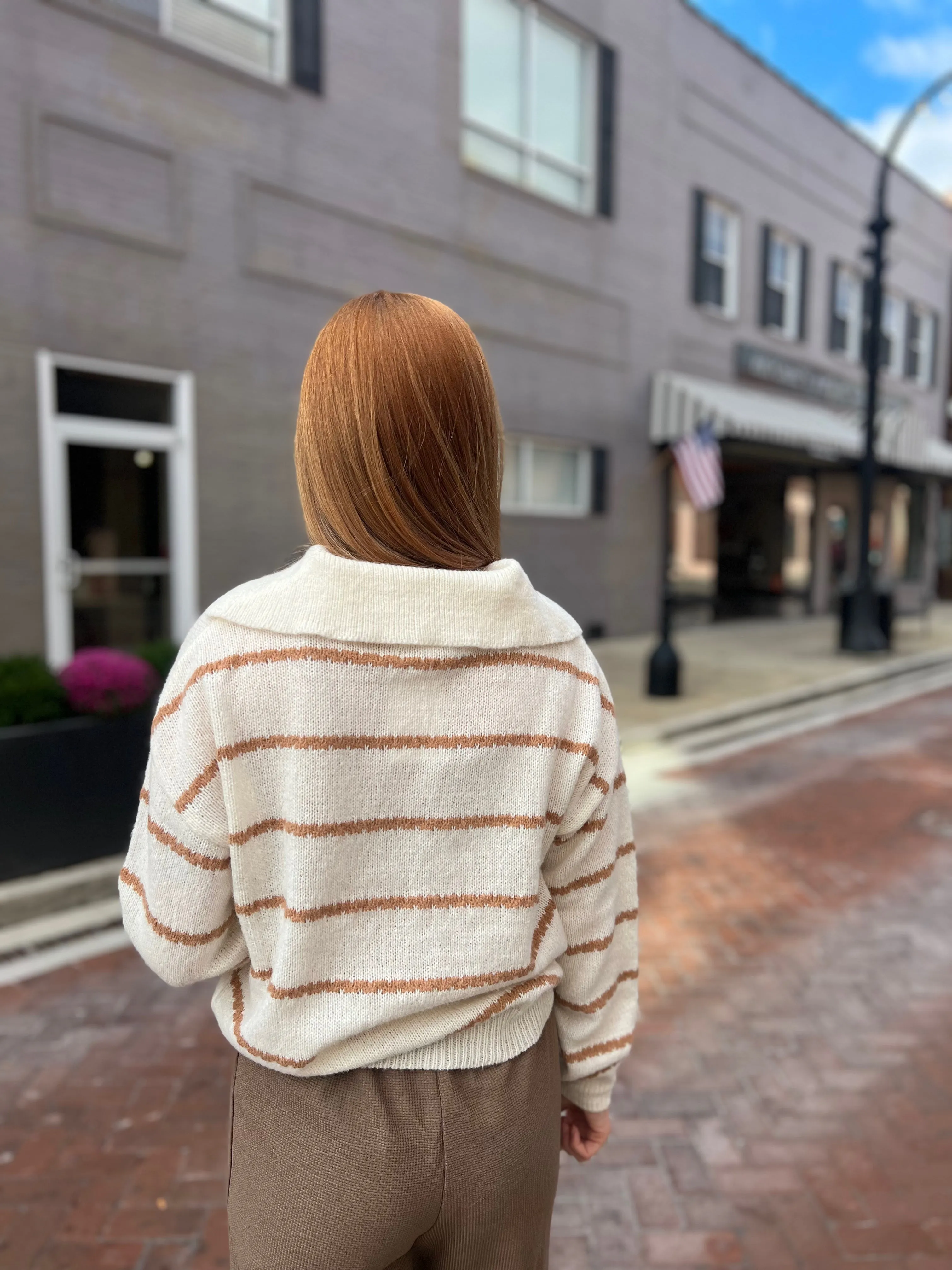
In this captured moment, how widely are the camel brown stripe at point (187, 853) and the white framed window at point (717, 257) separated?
14.7 m

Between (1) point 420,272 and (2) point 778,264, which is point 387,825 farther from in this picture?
(2) point 778,264

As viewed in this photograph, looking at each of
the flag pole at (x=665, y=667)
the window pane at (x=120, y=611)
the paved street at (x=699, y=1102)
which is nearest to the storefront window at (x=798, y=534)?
the flag pole at (x=665, y=667)

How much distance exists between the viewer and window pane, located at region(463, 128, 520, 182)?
10.7m

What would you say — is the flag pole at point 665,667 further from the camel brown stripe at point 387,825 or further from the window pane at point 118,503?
the camel brown stripe at point 387,825

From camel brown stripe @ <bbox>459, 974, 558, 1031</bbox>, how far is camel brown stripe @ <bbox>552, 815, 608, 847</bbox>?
188 millimetres

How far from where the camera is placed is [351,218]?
369 inches

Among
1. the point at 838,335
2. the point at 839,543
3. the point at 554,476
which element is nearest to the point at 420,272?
the point at 554,476

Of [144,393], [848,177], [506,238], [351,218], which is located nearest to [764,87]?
[848,177]

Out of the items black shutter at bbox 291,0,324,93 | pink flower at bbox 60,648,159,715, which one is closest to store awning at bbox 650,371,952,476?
black shutter at bbox 291,0,324,93

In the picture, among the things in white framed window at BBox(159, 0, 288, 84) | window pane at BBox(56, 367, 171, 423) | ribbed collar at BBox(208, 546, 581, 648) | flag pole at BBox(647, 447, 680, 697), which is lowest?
flag pole at BBox(647, 447, 680, 697)

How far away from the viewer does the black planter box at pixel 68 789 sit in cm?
430

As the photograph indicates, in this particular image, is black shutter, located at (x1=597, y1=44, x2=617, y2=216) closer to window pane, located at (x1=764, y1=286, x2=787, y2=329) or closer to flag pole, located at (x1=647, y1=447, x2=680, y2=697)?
window pane, located at (x1=764, y1=286, x2=787, y2=329)

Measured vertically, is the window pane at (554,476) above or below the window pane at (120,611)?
above

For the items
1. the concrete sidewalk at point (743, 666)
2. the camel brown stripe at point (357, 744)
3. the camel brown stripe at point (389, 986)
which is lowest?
the concrete sidewalk at point (743, 666)
